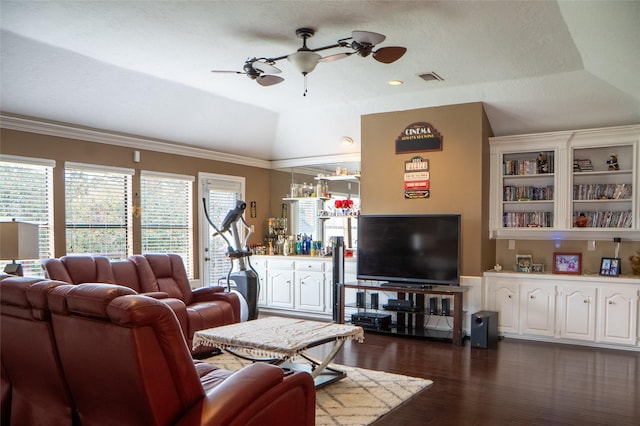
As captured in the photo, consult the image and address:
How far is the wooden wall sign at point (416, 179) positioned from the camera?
20.1 ft

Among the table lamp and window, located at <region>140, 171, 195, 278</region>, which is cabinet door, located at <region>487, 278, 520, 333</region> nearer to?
window, located at <region>140, 171, 195, 278</region>

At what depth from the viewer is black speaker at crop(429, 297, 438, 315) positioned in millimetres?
5848

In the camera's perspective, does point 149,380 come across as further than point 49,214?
No

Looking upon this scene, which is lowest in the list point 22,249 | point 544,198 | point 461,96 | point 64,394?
point 64,394

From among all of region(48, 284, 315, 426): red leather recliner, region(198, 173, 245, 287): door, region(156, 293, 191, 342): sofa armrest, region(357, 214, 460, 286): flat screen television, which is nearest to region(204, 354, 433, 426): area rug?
region(156, 293, 191, 342): sofa armrest

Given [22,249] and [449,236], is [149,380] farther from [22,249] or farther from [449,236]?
[449,236]

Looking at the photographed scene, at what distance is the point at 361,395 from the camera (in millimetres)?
3814

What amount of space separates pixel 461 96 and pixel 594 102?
1453 millimetres

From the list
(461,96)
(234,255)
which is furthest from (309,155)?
(461,96)

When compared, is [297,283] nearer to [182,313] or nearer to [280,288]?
[280,288]

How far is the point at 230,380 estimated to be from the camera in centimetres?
226

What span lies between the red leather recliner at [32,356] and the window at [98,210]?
A: 3.18 metres

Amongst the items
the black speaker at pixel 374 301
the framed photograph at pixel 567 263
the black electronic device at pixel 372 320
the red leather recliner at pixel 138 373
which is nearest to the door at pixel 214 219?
the black electronic device at pixel 372 320

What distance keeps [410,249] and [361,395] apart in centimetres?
246
